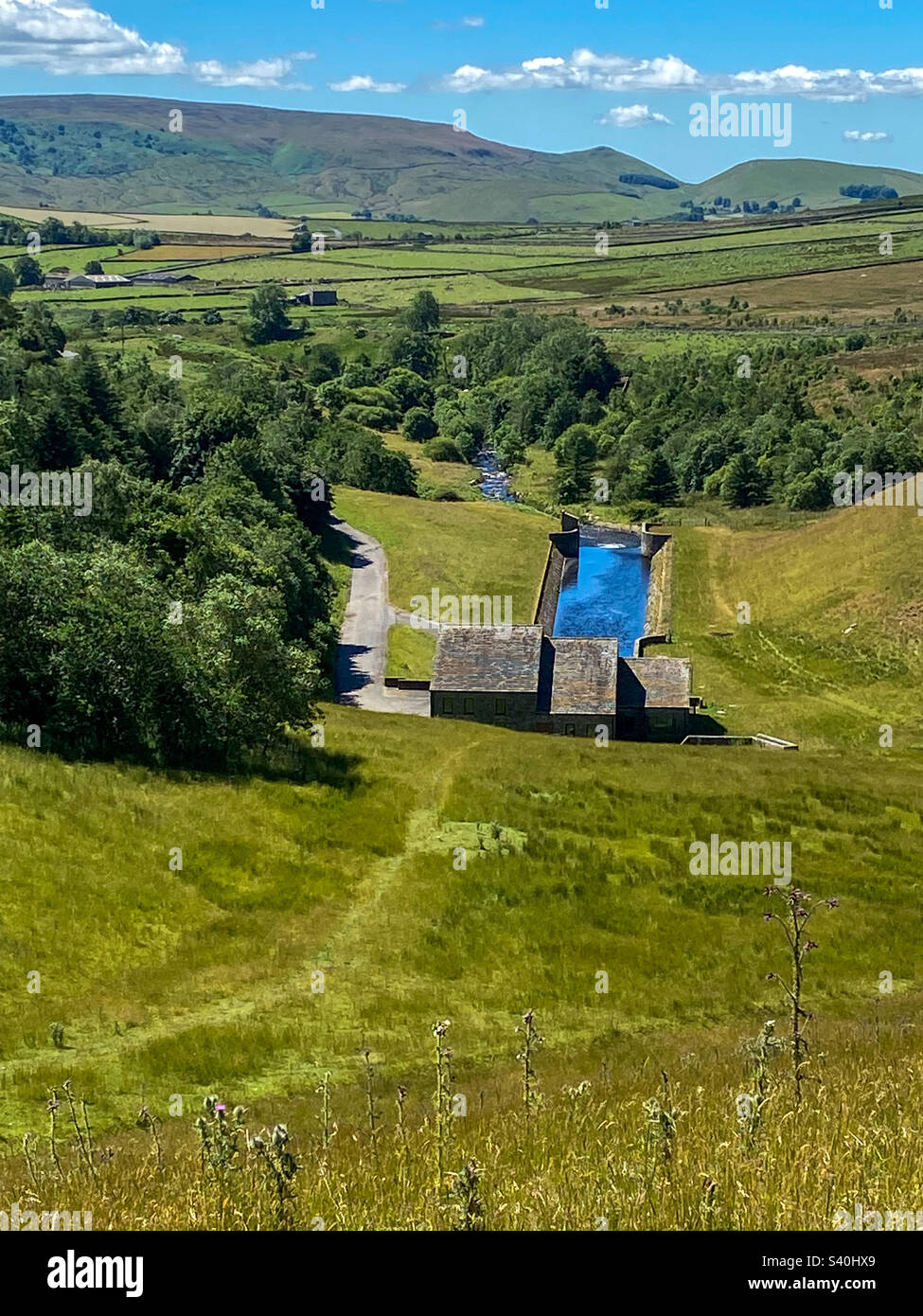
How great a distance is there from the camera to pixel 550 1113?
1376 centimetres

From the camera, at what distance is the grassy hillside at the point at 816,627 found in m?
66.9

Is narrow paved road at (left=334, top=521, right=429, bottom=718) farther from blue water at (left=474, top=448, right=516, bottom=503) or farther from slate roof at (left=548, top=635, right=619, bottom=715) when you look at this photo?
blue water at (left=474, top=448, right=516, bottom=503)

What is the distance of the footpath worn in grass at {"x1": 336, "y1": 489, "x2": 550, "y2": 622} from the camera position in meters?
95.2

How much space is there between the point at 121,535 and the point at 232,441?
27203 millimetres

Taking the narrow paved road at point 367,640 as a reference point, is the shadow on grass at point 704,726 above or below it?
below

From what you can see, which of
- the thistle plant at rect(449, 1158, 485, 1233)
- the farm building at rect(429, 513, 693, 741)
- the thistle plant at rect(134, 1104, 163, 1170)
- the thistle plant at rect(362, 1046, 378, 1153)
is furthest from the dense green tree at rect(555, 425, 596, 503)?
the thistle plant at rect(449, 1158, 485, 1233)

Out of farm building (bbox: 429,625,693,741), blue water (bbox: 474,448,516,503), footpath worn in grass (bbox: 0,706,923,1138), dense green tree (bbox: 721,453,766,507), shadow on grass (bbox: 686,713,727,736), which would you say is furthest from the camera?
blue water (bbox: 474,448,516,503)

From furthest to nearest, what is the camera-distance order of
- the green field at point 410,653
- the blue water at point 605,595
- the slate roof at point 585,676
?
the blue water at point 605,595 → the green field at point 410,653 → the slate roof at point 585,676

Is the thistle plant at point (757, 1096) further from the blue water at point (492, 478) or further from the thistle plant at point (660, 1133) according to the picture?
the blue water at point (492, 478)

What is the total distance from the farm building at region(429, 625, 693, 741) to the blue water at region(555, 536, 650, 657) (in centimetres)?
1774

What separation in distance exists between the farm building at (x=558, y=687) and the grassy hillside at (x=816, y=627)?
185 inches

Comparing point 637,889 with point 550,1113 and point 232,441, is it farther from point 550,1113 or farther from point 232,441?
point 232,441

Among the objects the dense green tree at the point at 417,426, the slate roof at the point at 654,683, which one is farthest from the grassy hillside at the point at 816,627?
the dense green tree at the point at 417,426
